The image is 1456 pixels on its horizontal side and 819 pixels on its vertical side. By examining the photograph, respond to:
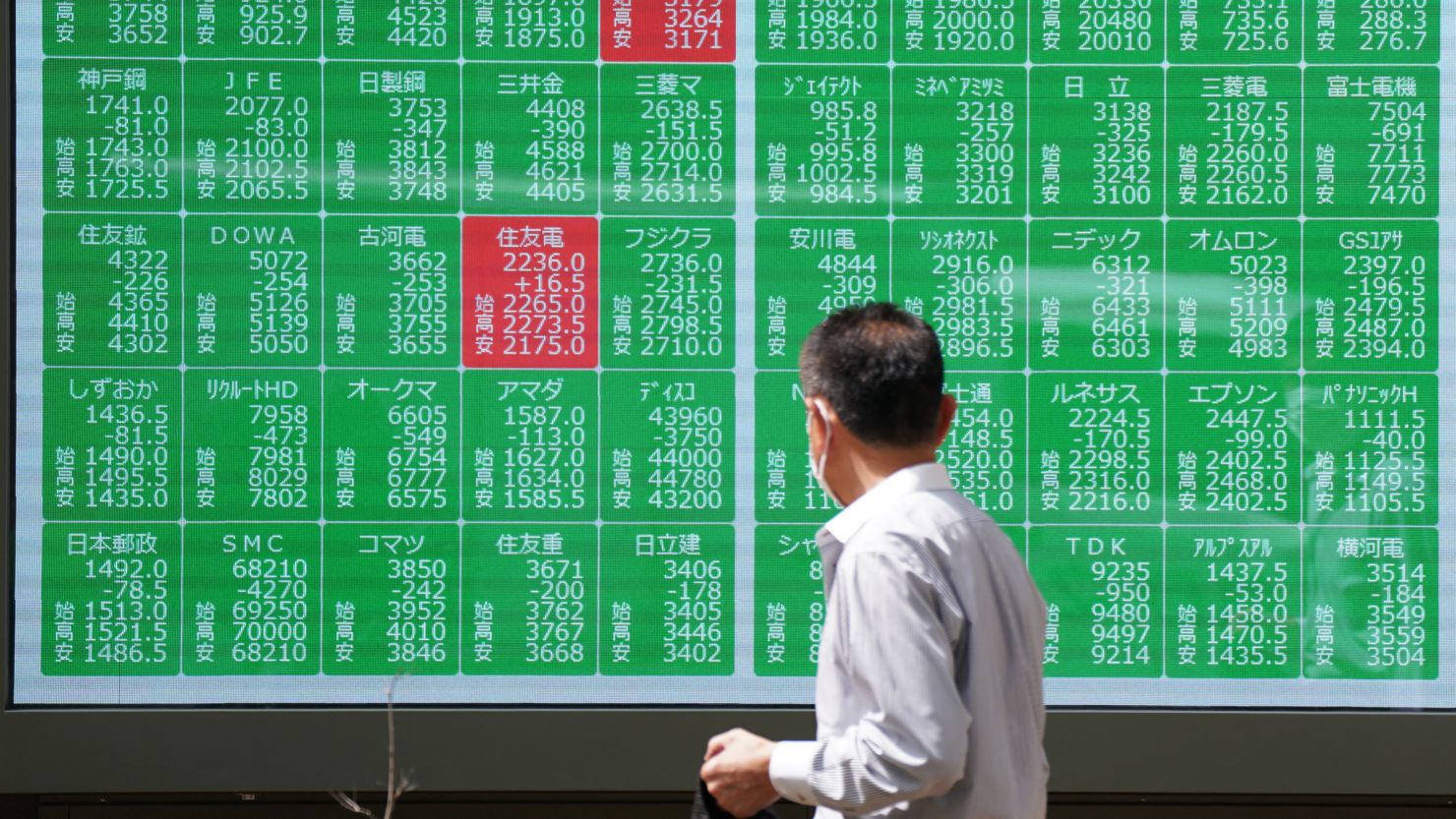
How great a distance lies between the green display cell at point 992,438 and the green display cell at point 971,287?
0.12ft

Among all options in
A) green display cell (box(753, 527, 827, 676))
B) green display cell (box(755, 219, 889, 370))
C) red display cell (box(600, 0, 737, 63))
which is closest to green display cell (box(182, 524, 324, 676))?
green display cell (box(753, 527, 827, 676))

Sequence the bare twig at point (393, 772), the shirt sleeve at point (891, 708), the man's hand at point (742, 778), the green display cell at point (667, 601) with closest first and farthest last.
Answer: the shirt sleeve at point (891, 708), the man's hand at point (742, 778), the bare twig at point (393, 772), the green display cell at point (667, 601)

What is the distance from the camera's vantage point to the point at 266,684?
8.61ft

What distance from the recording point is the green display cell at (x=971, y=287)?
104 inches

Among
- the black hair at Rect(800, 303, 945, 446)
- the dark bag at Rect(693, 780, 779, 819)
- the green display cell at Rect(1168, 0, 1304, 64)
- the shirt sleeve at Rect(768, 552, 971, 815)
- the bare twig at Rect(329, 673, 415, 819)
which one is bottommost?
the bare twig at Rect(329, 673, 415, 819)

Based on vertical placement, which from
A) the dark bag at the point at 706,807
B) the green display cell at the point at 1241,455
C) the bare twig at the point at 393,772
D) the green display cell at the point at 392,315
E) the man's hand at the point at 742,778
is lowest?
the bare twig at the point at 393,772

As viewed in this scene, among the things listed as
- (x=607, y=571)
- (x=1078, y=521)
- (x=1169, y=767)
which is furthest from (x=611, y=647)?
(x=1169, y=767)

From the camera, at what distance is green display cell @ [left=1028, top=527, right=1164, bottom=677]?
2.63 m

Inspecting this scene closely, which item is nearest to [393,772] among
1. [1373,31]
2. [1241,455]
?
[1241,455]

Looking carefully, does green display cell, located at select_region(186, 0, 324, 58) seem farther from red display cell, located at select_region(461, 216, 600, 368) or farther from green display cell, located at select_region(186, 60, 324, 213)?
red display cell, located at select_region(461, 216, 600, 368)

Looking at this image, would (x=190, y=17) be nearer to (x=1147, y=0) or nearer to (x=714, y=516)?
(x=714, y=516)

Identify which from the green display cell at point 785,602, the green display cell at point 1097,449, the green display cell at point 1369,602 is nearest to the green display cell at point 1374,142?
the green display cell at point 1097,449

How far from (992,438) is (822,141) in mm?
721

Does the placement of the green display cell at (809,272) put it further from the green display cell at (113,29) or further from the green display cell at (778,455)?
the green display cell at (113,29)
